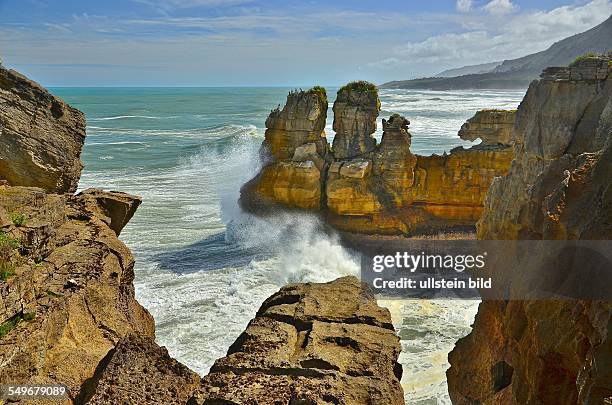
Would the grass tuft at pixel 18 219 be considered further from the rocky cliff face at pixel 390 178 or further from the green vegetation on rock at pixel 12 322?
the rocky cliff face at pixel 390 178

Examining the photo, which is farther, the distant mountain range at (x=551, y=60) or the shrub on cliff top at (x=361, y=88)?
the distant mountain range at (x=551, y=60)

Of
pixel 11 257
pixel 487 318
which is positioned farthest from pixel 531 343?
pixel 11 257

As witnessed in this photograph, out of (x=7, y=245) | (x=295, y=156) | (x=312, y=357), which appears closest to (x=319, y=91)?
(x=295, y=156)

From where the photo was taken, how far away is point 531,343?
26.3 ft

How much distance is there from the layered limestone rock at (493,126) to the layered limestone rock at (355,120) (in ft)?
14.2

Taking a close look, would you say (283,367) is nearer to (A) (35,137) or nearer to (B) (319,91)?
(A) (35,137)

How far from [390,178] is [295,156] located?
420 cm

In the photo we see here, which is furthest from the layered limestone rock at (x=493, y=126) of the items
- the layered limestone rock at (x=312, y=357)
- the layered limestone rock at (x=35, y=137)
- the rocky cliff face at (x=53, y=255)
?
the layered limestone rock at (x=35, y=137)

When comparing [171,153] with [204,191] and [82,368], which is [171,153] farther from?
[82,368]

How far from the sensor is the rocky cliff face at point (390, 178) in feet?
72.7

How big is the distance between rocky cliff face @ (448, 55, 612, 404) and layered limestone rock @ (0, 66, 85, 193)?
29.1ft

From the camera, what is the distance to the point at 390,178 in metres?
22.4

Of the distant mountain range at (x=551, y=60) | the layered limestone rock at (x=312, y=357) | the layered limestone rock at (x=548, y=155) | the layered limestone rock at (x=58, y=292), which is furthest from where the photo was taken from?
the distant mountain range at (x=551, y=60)

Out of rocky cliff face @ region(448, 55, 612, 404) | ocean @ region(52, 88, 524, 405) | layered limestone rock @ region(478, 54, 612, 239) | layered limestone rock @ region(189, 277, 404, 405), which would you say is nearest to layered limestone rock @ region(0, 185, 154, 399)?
layered limestone rock @ region(189, 277, 404, 405)
